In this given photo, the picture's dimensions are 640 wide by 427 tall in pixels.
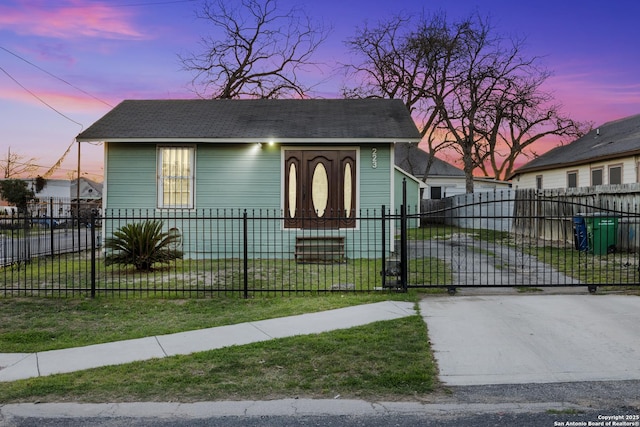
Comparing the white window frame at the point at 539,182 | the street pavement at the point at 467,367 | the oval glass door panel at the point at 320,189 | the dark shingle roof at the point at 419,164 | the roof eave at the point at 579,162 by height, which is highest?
the dark shingle roof at the point at 419,164

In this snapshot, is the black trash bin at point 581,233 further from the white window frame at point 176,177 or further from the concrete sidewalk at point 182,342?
the white window frame at point 176,177

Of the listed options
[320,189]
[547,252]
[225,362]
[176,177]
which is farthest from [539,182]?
[225,362]

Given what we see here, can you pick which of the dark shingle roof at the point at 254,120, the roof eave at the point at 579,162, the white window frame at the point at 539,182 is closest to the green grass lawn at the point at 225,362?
the dark shingle roof at the point at 254,120

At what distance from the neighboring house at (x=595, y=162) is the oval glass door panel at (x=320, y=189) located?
37.7 ft

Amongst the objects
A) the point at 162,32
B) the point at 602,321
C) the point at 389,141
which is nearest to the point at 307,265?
the point at 389,141

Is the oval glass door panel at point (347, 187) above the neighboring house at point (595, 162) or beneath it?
beneath

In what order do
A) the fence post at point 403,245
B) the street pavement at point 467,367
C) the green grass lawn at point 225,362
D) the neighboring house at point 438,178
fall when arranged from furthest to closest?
the neighboring house at point 438,178 → the fence post at point 403,245 → the green grass lawn at point 225,362 → the street pavement at point 467,367

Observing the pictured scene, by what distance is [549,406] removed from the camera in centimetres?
444

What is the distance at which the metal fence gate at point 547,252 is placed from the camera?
981cm

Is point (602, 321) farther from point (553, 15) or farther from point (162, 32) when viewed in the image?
point (162, 32)

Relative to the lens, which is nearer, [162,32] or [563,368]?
[563,368]

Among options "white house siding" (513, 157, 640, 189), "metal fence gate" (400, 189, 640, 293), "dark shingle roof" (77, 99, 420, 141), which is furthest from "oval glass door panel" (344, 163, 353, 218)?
"white house siding" (513, 157, 640, 189)

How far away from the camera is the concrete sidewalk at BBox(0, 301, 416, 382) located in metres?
5.64

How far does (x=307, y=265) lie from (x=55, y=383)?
28.9 ft
